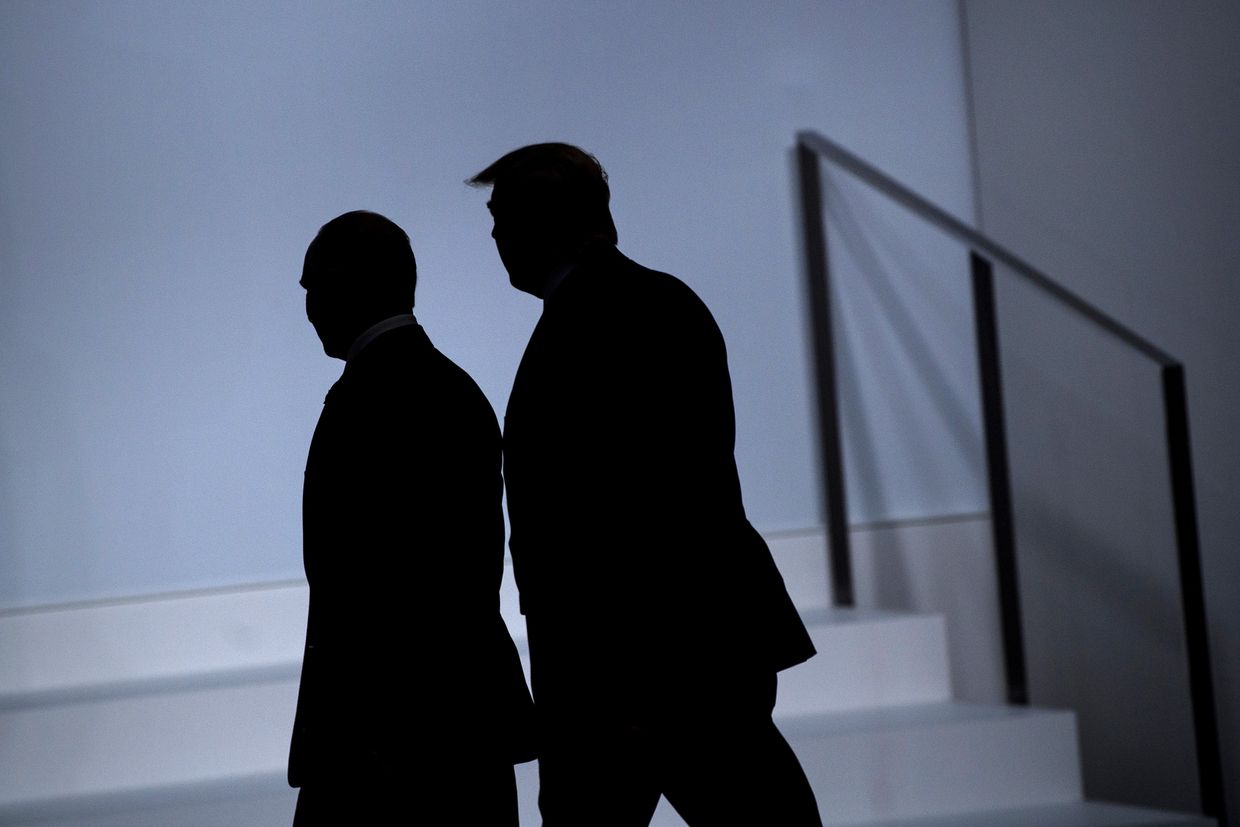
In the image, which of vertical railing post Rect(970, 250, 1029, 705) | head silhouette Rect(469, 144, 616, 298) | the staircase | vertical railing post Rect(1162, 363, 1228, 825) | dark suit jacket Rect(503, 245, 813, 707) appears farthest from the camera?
vertical railing post Rect(970, 250, 1029, 705)

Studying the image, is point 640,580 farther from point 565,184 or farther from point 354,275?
point 354,275

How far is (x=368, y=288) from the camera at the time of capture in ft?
6.18

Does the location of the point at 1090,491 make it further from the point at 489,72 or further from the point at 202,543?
the point at 202,543

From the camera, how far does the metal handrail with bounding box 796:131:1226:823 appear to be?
3021 mm

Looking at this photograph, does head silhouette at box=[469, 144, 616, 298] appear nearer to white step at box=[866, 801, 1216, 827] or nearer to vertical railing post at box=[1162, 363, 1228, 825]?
white step at box=[866, 801, 1216, 827]

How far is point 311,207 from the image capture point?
3.66 m

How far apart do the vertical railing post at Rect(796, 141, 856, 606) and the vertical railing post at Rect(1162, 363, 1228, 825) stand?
993 mm

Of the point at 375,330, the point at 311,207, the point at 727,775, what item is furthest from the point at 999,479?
the point at 727,775

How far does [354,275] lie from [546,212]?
1.08ft

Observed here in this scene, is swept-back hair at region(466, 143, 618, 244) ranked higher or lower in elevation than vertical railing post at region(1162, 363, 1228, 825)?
higher

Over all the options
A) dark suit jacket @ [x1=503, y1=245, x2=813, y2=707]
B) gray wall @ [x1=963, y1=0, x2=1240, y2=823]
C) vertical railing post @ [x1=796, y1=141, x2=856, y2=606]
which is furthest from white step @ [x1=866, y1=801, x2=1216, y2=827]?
dark suit jacket @ [x1=503, y1=245, x2=813, y2=707]

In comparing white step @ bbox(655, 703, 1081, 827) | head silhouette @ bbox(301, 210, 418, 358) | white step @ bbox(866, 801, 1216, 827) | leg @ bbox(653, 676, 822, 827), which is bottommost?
white step @ bbox(866, 801, 1216, 827)

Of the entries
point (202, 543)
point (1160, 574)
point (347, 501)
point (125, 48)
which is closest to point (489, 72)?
point (125, 48)

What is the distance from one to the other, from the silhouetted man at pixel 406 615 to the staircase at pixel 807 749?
96 cm
